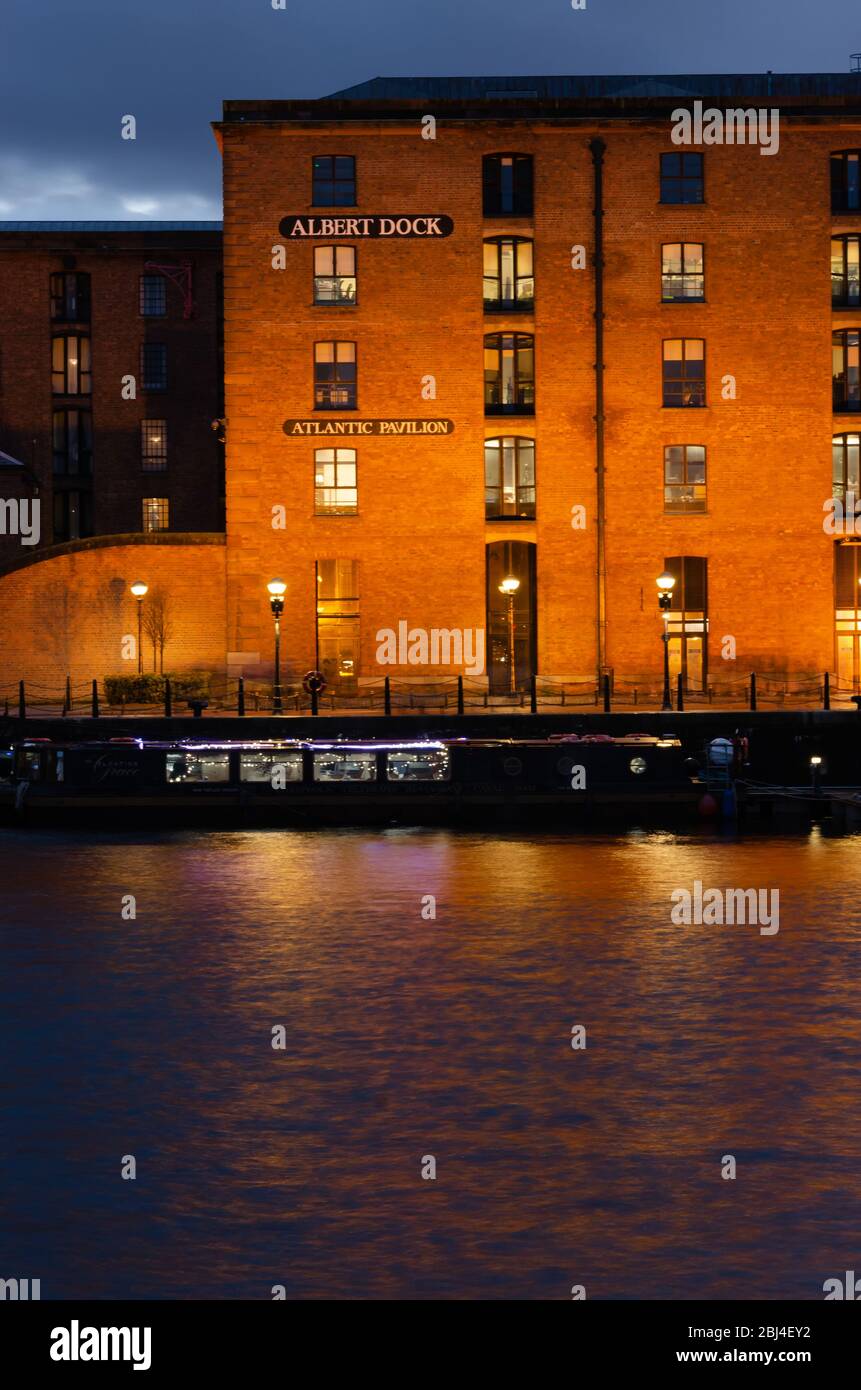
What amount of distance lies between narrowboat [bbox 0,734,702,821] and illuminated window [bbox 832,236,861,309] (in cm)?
2222

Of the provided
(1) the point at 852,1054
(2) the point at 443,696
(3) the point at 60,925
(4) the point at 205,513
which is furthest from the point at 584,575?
(1) the point at 852,1054

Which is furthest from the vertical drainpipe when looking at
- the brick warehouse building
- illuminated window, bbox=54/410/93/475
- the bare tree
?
illuminated window, bbox=54/410/93/475

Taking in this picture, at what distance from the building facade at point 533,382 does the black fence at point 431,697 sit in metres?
1.07

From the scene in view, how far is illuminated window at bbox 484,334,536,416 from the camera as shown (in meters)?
53.8

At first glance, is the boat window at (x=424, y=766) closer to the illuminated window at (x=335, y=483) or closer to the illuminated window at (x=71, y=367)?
the illuminated window at (x=335, y=483)

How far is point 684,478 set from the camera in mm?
53781

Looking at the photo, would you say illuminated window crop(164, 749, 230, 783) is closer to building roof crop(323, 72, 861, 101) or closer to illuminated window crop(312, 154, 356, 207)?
illuminated window crop(312, 154, 356, 207)

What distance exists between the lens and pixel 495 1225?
12.2 metres

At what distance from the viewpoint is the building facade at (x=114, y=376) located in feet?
239

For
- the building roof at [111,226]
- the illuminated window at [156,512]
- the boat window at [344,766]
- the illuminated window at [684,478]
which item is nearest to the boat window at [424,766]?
the boat window at [344,766]

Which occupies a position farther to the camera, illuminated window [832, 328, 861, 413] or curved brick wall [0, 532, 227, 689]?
illuminated window [832, 328, 861, 413]

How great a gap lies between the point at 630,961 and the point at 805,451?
1354 inches

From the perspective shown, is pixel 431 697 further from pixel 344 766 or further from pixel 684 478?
pixel 344 766

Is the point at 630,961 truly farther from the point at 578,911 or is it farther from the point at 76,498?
the point at 76,498
